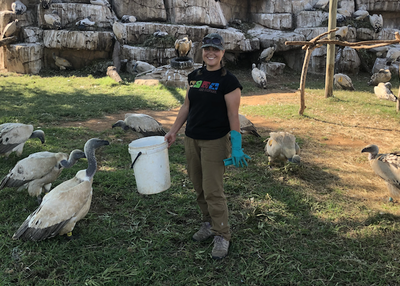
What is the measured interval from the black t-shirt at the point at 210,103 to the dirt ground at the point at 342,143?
2427 mm

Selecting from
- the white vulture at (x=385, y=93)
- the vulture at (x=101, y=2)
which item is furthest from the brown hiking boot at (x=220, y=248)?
the vulture at (x=101, y=2)

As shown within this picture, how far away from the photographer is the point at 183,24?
53.6 feet

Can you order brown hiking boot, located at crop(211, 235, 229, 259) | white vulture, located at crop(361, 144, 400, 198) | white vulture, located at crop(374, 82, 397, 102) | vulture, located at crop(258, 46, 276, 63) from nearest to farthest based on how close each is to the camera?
brown hiking boot, located at crop(211, 235, 229, 259), white vulture, located at crop(361, 144, 400, 198), white vulture, located at crop(374, 82, 397, 102), vulture, located at crop(258, 46, 276, 63)

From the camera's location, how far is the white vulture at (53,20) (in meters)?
13.6

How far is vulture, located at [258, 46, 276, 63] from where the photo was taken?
15742 millimetres

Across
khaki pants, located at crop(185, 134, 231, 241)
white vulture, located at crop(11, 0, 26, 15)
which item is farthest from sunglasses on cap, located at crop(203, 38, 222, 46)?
white vulture, located at crop(11, 0, 26, 15)

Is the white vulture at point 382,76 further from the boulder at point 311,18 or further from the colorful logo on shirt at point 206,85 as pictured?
the colorful logo on shirt at point 206,85

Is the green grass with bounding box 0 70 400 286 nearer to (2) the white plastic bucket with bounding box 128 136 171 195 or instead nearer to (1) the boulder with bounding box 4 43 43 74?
(2) the white plastic bucket with bounding box 128 136 171 195

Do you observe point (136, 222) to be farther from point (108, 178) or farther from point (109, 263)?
point (108, 178)

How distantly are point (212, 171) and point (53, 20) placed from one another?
14.2 m

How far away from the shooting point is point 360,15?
54.7 ft

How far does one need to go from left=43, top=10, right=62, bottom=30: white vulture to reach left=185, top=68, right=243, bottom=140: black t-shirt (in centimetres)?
1375

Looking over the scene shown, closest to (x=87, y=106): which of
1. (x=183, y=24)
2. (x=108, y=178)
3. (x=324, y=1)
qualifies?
(x=108, y=178)

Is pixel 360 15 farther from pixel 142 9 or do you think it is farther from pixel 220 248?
pixel 220 248
